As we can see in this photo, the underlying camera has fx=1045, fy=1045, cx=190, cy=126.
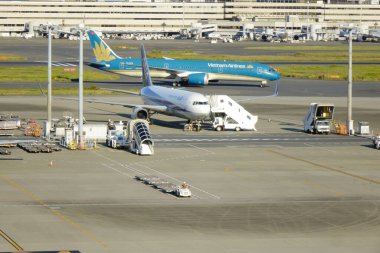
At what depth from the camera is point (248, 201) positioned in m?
60.6

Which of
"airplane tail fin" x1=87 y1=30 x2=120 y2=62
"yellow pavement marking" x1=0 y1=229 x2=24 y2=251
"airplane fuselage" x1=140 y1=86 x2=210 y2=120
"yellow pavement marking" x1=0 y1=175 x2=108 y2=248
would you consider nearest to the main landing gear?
"airplane fuselage" x1=140 y1=86 x2=210 y2=120

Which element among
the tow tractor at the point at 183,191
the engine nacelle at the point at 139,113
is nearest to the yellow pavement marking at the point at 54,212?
the tow tractor at the point at 183,191

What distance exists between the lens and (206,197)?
2424 inches

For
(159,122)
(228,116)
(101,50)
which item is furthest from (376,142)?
(101,50)

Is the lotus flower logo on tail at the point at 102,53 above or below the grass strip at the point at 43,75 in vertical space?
above

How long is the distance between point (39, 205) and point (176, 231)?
32.4 ft

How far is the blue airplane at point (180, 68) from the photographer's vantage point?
146 m

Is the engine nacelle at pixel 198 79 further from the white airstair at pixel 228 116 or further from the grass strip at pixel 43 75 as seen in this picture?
the white airstair at pixel 228 116

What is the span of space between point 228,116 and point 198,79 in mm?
48561

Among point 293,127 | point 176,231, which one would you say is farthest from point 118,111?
point 176,231

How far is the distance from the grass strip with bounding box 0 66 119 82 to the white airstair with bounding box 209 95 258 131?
185ft

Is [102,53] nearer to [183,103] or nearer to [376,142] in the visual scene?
[183,103]

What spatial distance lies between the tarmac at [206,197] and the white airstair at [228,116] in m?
1.15

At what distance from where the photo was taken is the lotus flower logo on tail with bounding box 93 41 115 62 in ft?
485
